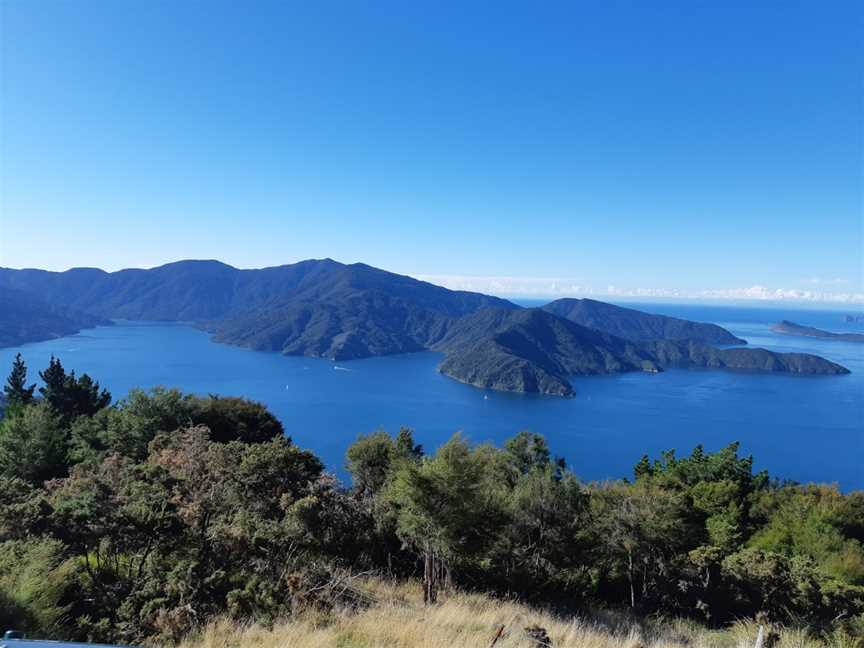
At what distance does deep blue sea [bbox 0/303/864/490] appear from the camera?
71188 mm

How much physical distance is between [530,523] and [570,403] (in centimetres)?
9502

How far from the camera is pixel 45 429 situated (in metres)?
19.2

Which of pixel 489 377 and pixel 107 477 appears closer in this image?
pixel 107 477

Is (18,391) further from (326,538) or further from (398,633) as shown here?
(398,633)

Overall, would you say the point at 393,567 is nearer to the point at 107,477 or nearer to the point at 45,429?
the point at 107,477

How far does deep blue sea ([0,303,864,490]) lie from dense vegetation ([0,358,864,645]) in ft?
141

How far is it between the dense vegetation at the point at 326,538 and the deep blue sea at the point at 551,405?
42.9m

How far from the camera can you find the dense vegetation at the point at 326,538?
5.38 meters

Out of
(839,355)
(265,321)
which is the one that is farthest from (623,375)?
(265,321)

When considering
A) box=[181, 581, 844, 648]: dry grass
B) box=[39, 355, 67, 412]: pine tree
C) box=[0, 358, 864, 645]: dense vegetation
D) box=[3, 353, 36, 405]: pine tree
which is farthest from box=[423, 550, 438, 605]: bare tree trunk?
box=[3, 353, 36, 405]: pine tree

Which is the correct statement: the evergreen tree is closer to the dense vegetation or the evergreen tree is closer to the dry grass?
the dense vegetation

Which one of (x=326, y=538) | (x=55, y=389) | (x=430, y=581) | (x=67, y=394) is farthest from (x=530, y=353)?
(x=326, y=538)

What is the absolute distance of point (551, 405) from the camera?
10069 cm

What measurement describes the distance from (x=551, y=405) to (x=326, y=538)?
97.1 metres
